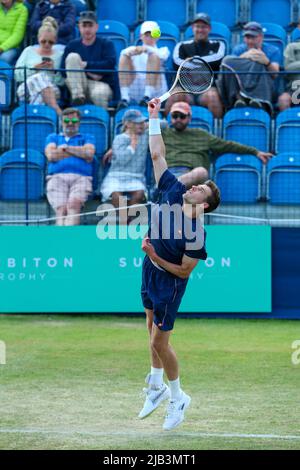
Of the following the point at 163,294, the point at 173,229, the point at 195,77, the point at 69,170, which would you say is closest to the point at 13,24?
the point at 69,170

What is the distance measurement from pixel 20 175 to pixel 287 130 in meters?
3.70

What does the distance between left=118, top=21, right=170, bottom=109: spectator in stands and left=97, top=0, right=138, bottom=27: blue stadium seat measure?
2582 mm

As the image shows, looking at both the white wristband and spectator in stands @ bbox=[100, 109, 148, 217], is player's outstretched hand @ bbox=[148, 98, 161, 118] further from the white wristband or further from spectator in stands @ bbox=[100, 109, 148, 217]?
spectator in stands @ bbox=[100, 109, 148, 217]

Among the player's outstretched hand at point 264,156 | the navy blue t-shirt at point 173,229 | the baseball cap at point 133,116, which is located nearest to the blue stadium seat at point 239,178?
the player's outstretched hand at point 264,156

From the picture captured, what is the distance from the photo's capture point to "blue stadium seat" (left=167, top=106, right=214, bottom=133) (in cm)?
1418

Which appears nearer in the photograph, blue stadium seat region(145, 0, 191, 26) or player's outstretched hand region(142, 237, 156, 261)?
player's outstretched hand region(142, 237, 156, 261)

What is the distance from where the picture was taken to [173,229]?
804cm

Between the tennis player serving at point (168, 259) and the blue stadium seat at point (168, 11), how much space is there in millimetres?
9378

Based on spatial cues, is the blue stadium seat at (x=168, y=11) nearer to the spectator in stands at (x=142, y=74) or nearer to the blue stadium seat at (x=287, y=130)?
the spectator in stands at (x=142, y=74)

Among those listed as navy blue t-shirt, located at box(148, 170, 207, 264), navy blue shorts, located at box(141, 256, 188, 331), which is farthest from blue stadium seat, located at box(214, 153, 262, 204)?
navy blue shorts, located at box(141, 256, 188, 331)

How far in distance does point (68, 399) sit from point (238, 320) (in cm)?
500

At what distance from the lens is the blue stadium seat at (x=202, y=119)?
14.2 metres
